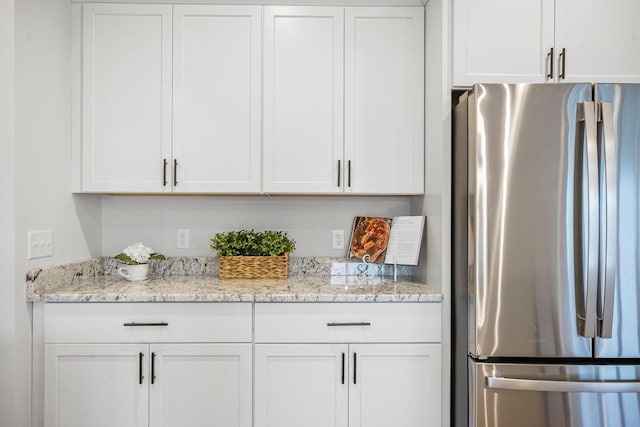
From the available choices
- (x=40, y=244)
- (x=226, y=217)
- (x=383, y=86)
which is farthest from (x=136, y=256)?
(x=383, y=86)

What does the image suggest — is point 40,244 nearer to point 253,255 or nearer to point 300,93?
point 253,255

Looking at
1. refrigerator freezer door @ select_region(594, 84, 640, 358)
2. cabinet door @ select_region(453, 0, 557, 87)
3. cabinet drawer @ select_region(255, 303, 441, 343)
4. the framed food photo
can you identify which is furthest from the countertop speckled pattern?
cabinet door @ select_region(453, 0, 557, 87)

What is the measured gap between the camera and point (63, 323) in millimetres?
1822

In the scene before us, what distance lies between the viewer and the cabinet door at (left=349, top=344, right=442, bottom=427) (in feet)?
6.07

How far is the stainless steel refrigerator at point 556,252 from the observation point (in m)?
1.58

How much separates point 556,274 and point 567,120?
57 centimetres

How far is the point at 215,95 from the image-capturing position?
213cm

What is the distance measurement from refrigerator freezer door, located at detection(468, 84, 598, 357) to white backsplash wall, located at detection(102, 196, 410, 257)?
0.86 meters

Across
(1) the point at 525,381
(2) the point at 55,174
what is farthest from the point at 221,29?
(1) the point at 525,381

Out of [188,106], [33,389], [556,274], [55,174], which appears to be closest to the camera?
[556,274]

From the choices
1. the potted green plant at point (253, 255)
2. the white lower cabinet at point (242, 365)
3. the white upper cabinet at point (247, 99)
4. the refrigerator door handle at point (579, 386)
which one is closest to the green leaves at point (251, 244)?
Result: the potted green plant at point (253, 255)

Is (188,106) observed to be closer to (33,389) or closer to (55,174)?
(55,174)

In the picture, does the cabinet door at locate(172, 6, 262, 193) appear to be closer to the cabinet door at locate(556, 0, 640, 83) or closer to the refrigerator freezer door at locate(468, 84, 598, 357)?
the refrigerator freezer door at locate(468, 84, 598, 357)

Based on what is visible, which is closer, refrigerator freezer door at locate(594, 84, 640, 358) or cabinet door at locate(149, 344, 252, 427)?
refrigerator freezer door at locate(594, 84, 640, 358)
